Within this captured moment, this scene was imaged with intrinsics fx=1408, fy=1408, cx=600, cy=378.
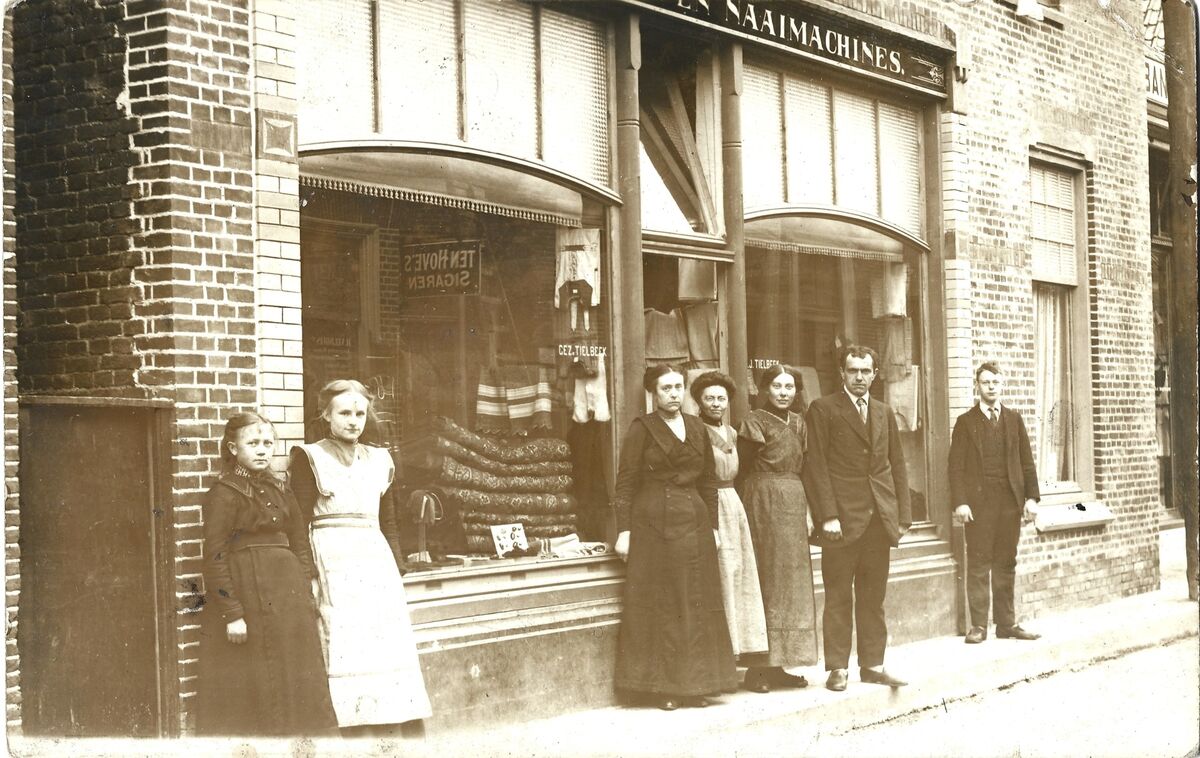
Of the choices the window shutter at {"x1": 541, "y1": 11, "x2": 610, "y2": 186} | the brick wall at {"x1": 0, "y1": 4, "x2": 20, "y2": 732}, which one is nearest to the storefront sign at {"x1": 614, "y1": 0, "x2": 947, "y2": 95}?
the window shutter at {"x1": 541, "y1": 11, "x2": 610, "y2": 186}

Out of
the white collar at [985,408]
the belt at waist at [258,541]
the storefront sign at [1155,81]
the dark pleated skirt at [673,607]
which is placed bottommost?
the dark pleated skirt at [673,607]

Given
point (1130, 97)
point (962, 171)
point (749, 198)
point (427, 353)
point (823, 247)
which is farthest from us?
point (1130, 97)

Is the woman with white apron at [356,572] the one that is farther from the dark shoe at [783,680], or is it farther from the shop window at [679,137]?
the shop window at [679,137]

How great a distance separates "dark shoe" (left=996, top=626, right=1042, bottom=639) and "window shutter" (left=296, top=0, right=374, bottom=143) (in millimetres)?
6377

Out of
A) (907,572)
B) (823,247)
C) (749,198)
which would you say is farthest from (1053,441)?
(749,198)

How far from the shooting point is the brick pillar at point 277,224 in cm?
643

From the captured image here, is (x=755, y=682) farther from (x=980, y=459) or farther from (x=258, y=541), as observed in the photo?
(x=258, y=541)

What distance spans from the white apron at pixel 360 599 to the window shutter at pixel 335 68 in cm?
159

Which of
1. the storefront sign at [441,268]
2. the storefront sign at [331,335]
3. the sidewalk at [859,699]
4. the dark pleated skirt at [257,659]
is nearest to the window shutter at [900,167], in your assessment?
the sidewalk at [859,699]

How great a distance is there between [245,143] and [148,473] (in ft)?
5.07

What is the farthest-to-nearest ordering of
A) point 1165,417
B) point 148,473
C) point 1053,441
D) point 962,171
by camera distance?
point 1165,417 < point 1053,441 < point 962,171 < point 148,473

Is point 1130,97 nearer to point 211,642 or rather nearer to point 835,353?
point 835,353

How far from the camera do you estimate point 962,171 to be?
36.8ft

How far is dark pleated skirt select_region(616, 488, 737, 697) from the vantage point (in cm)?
795
